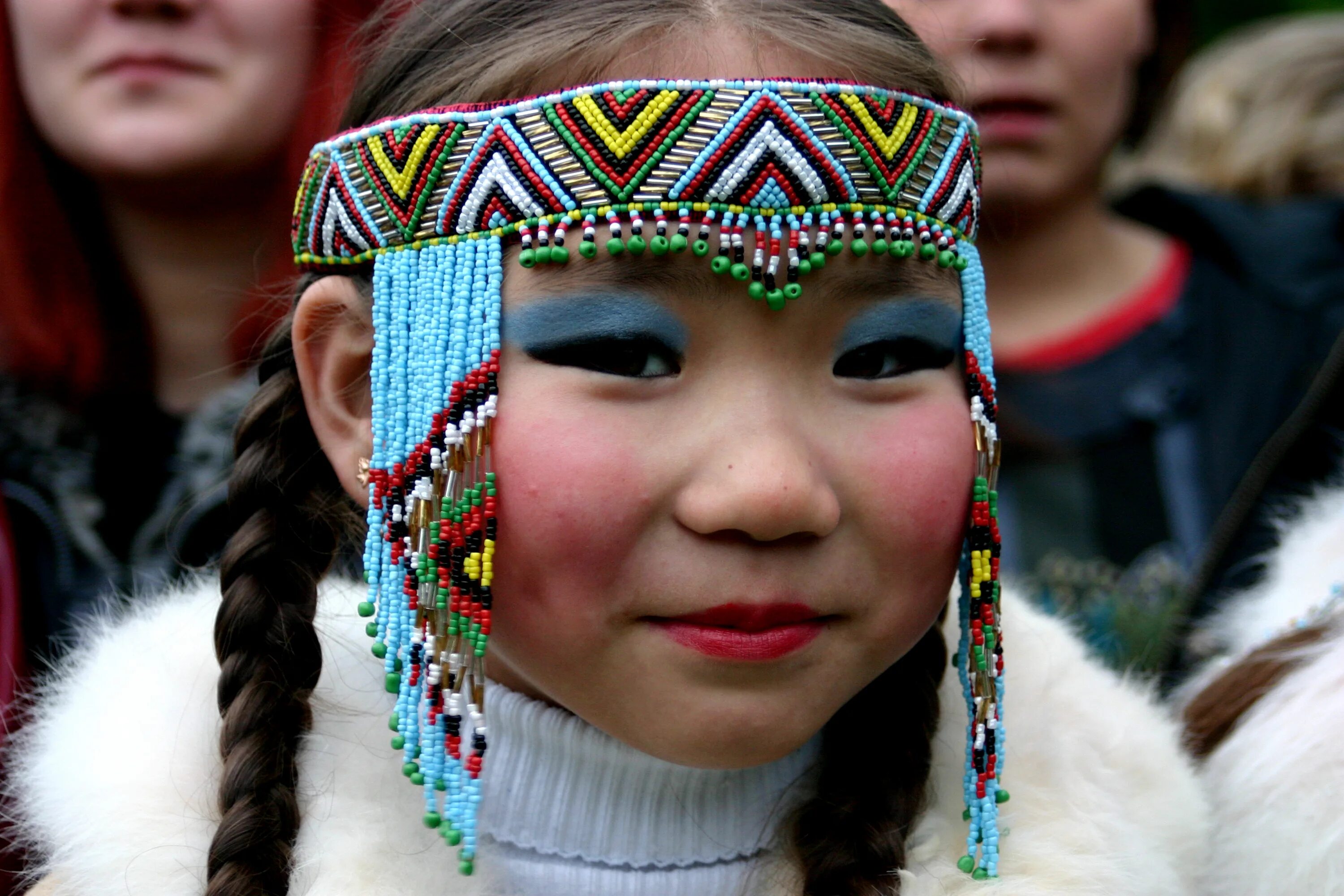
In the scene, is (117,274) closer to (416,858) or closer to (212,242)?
(212,242)

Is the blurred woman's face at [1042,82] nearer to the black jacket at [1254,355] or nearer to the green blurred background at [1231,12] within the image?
the black jacket at [1254,355]

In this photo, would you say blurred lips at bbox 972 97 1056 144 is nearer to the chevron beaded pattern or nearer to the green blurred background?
the chevron beaded pattern

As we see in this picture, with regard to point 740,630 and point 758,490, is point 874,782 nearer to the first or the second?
point 740,630

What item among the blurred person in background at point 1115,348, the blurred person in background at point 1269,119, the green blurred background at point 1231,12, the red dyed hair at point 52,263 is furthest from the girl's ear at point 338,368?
the green blurred background at point 1231,12

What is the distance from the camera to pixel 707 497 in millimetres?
1412

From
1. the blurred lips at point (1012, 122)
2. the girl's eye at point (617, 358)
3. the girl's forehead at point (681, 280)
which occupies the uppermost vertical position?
the girl's forehead at point (681, 280)

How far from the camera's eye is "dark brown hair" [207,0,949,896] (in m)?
1.56

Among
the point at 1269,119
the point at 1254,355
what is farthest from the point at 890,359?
the point at 1269,119

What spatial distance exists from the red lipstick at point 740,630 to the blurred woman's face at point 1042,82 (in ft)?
5.68

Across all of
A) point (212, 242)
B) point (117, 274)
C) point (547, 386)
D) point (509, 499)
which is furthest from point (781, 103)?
point (117, 274)

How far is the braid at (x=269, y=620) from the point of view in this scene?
1.61 m

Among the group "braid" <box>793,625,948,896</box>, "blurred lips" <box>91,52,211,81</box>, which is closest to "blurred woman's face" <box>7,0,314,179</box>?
"blurred lips" <box>91,52,211,81</box>

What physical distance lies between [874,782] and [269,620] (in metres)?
0.80

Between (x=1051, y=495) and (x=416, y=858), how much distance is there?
1.86 m
